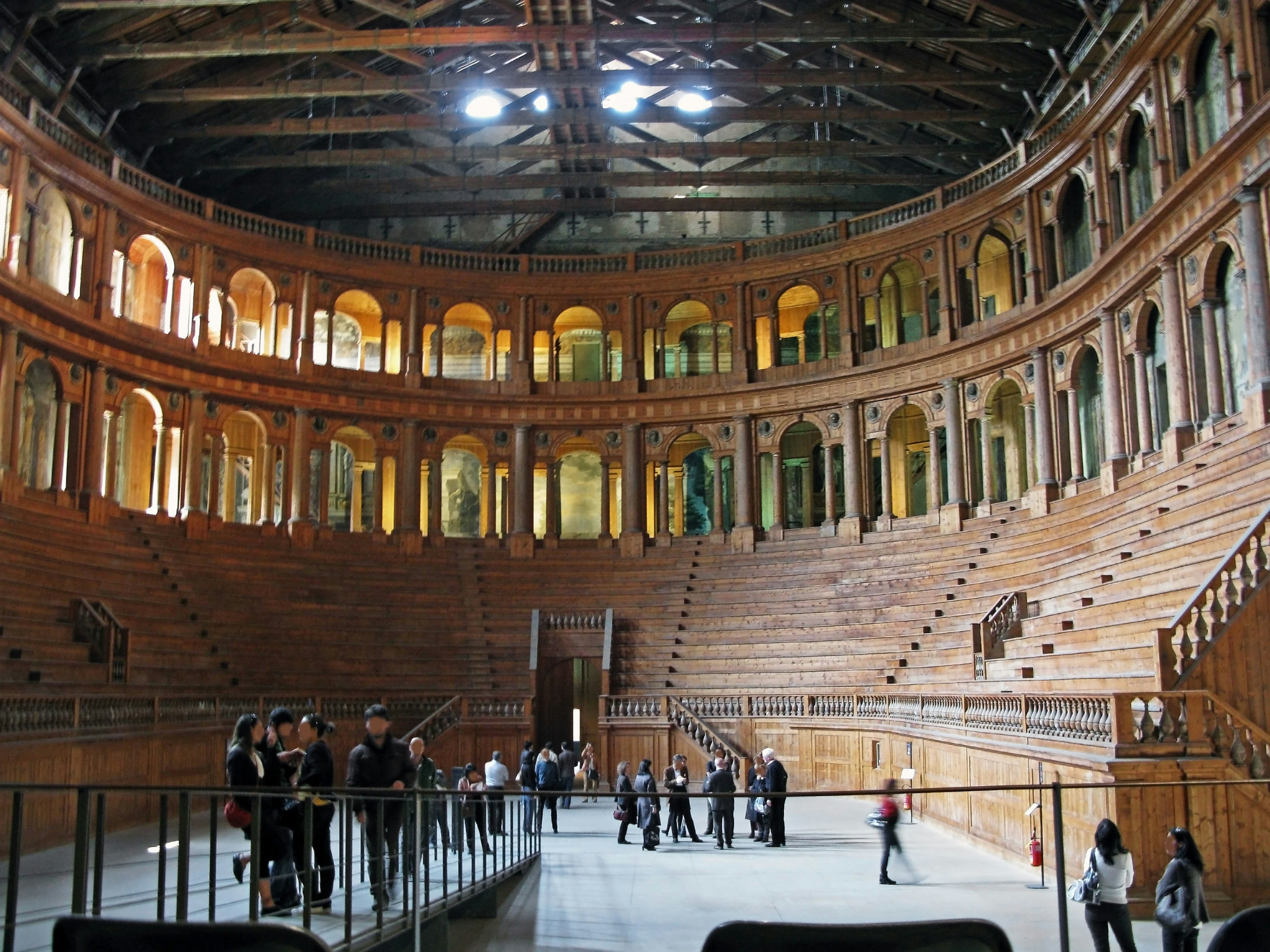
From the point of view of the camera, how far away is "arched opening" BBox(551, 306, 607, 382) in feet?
125

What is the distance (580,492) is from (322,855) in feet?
99.9

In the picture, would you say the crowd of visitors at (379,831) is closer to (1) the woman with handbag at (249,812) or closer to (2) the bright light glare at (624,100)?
(1) the woman with handbag at (249,812)

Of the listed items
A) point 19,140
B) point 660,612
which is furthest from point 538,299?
point 19,140

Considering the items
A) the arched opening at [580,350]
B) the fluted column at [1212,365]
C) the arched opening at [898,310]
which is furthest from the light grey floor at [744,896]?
the arched opening at [580,350]

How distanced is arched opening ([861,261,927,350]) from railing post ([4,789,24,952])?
3049 centimetres

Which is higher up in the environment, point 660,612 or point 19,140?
point 19,140

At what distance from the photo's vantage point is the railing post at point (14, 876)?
5969 millimetres

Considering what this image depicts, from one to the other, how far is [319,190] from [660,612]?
1647 cm

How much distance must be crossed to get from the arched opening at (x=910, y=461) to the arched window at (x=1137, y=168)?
32.7 feet

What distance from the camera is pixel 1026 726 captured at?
15023 millimetres

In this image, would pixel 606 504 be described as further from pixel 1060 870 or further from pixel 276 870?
pixel 1060 870

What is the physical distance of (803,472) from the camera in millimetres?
37719

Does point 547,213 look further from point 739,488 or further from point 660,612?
point 660,612

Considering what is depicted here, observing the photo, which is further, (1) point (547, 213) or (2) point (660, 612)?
(1) point (547, 213)
